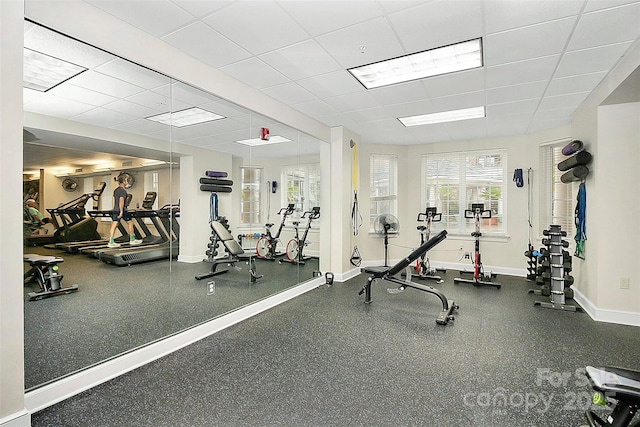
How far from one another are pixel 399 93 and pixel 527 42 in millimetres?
1432

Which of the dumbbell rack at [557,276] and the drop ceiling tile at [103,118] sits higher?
the drop ceiling tile at [103,118]

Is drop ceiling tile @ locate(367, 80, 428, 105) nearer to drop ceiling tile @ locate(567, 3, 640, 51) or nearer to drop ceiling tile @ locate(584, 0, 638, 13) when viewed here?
drop ceiling tile @ locate(567, 3, 640, 51)

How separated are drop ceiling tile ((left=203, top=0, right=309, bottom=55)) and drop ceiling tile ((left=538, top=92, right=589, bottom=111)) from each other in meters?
3.40

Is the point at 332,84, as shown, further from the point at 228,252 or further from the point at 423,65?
the point at 228,252

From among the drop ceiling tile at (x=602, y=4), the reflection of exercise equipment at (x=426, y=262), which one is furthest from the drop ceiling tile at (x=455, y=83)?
the reflection of exercise equipment at (x=426, y=262)

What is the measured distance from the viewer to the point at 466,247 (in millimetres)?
6543

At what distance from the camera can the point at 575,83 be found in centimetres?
354

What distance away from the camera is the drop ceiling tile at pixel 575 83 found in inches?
132

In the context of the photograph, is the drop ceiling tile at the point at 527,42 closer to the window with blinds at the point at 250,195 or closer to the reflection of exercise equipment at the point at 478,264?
the window with blinds at the point at 250,195

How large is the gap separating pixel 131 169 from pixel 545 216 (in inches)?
254

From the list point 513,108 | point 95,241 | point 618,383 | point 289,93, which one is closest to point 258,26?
point 289,93

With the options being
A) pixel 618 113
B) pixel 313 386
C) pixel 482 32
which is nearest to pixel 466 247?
pixel 618 113

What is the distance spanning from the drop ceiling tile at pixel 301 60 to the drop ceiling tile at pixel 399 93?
0.83 metres

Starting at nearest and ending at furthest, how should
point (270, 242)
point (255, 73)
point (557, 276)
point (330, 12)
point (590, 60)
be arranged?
point (330, 12) → point (590, 60) → point (255, 73) → point (557, 276) → point (270, 242)
